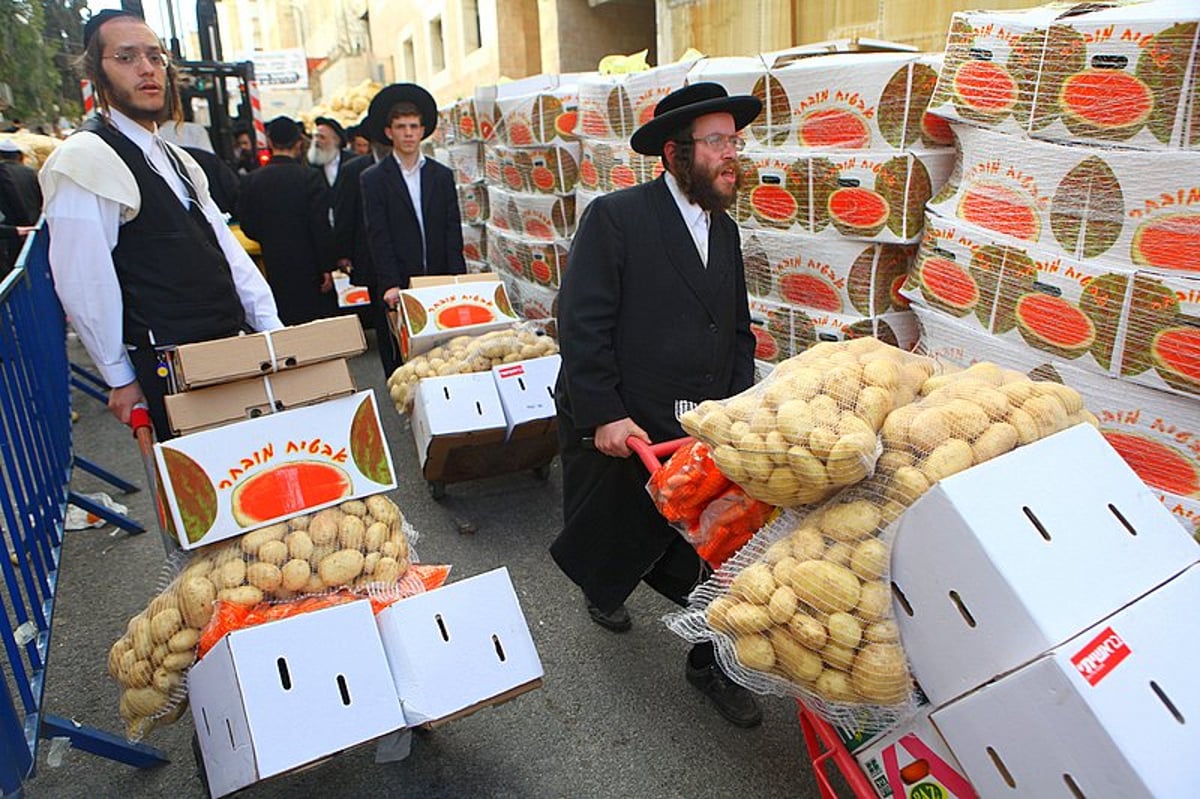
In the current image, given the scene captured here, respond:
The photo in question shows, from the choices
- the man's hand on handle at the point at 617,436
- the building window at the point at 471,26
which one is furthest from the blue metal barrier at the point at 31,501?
the building window at the point at 471,26

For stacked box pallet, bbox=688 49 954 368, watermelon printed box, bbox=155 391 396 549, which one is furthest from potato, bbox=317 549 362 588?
stacked box pallet, bbox=688 49 954 368

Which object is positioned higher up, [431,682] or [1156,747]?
[1156,747]

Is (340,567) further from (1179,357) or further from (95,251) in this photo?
(1179,357)

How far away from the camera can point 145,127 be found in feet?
8.33

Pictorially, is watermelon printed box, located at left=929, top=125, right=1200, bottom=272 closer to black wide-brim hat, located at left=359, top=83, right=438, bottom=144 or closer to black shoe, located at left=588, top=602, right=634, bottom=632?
black shoe, located at left=588, top=602, right=634, bottom=632

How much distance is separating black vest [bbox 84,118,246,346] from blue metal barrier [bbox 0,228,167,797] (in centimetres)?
74

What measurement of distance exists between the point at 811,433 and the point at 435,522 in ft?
9.59

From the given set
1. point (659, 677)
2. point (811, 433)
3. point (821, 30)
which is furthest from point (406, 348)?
point (821, 30)

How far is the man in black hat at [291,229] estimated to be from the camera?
5.83 metres

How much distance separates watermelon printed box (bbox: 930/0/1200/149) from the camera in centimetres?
236

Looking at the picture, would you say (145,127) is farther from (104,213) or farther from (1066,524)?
(1066,524)

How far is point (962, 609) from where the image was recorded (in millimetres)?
1356

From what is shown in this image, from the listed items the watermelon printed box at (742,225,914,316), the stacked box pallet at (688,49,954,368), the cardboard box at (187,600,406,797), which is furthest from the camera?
the watermelon printed box at (742,225,914,316)

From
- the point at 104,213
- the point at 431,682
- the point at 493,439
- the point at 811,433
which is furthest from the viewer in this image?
the point at 493,439
